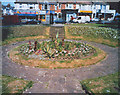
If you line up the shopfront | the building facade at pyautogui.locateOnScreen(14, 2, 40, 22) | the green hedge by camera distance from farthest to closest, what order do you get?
the shopfront
the building facade at pyautogui.locateOnScreen(14, 2, 40, 22)
the green hedge

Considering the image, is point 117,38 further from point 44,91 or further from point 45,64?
point 44,91

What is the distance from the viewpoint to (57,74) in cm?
974

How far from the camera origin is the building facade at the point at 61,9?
47375mm

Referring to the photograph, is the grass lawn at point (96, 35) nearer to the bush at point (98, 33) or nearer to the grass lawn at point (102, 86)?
the bush at point (98, 33)

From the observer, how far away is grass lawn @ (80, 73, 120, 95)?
7.06 m

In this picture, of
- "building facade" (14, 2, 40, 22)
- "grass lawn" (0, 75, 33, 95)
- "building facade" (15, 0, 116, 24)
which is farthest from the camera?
"building facade" (15, 0, 116, 24)

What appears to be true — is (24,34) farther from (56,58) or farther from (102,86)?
(102,86)

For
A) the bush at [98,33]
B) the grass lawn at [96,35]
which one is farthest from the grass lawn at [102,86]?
the bush at [98,33]

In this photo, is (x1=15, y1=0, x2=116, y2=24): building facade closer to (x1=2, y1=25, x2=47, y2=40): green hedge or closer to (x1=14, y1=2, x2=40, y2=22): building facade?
(x1=14, y1=2, x2=40, y2=22): building facade

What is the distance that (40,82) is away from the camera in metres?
8.61

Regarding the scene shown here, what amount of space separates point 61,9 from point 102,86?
46.1 m

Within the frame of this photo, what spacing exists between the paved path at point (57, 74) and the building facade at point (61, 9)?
124 ft

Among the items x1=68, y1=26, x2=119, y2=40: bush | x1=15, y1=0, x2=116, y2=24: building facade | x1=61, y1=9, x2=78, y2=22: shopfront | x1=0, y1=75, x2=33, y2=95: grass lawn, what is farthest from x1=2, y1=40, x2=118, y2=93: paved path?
x1=61, y1=9, x2=78, y2=22: shopfront

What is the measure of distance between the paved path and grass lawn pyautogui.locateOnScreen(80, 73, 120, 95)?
48 centimetres
